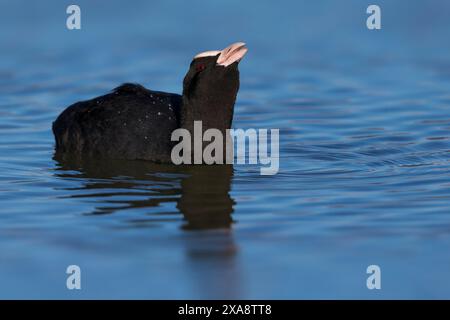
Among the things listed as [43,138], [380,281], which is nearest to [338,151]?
[43,138]

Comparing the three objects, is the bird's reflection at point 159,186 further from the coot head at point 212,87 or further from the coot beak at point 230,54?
the coot beak at point 230,54

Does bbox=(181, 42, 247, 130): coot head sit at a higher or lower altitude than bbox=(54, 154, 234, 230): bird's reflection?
higher

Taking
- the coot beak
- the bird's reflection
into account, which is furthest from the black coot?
the bird's reflection

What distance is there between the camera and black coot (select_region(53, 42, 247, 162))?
32.5 ft

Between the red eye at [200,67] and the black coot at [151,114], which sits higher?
the red eye at [200,67]

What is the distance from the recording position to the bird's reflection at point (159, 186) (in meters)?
8.67

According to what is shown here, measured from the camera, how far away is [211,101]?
10.1 metres

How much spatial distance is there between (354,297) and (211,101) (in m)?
3.81

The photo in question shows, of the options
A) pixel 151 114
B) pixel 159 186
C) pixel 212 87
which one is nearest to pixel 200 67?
pixel 212 87

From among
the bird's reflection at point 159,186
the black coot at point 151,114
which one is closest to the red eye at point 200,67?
the black coot at point 151,114

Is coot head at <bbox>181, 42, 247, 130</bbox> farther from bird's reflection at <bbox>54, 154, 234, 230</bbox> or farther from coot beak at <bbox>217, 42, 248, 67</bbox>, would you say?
bird's reflection at <bbox>54, 154, 234, 230</bbox>

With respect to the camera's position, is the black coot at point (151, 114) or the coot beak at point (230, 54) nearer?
the coot beak at point (230, 54)

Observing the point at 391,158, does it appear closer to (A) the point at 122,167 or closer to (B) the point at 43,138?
(A) the point at 122,167

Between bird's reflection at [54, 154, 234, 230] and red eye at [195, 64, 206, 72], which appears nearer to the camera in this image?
bird's reflection at [54, 154, 234, 230]
